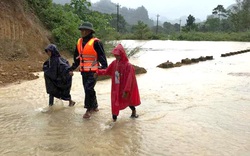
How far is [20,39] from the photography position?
14328mm

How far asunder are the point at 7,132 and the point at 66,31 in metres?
11.8

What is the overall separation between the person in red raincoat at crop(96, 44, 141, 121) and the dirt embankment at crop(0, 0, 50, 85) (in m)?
6.15

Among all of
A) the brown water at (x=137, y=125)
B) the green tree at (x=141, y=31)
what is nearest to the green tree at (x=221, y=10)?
the green tree at (x=141, y=31)

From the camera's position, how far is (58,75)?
22.2ft

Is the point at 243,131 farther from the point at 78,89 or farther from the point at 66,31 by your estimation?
the point at 66,31

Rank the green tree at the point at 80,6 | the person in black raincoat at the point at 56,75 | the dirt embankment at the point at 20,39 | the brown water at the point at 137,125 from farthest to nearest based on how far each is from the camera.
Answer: the green tree at the point at 80,6
the dirt embankment at the point at 20,39
the person in black raincoat at the point at 56,75
the brown water at the point at 137,125

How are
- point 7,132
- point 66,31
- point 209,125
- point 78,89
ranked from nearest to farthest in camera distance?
point 7,132, point 209,125, point 78,89, point 66,31

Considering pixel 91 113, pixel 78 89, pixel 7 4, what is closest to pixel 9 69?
pixel 78 89

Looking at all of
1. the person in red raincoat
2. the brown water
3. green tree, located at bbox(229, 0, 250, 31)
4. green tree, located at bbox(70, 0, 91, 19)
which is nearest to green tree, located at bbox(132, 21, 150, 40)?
green tree, located at bbox(229, 0, 250, 31)

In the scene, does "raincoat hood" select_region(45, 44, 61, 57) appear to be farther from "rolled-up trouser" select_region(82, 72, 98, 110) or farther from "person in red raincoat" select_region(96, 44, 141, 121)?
"person in red raincoat" select_region(96, 44, 141, 121)

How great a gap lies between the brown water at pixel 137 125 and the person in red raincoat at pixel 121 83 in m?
0.38

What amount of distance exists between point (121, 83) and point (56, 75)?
155cm

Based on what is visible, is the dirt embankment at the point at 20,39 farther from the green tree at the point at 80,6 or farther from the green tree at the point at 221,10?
the green tree at the point at 221,10

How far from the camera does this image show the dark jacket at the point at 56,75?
6.71 meters
